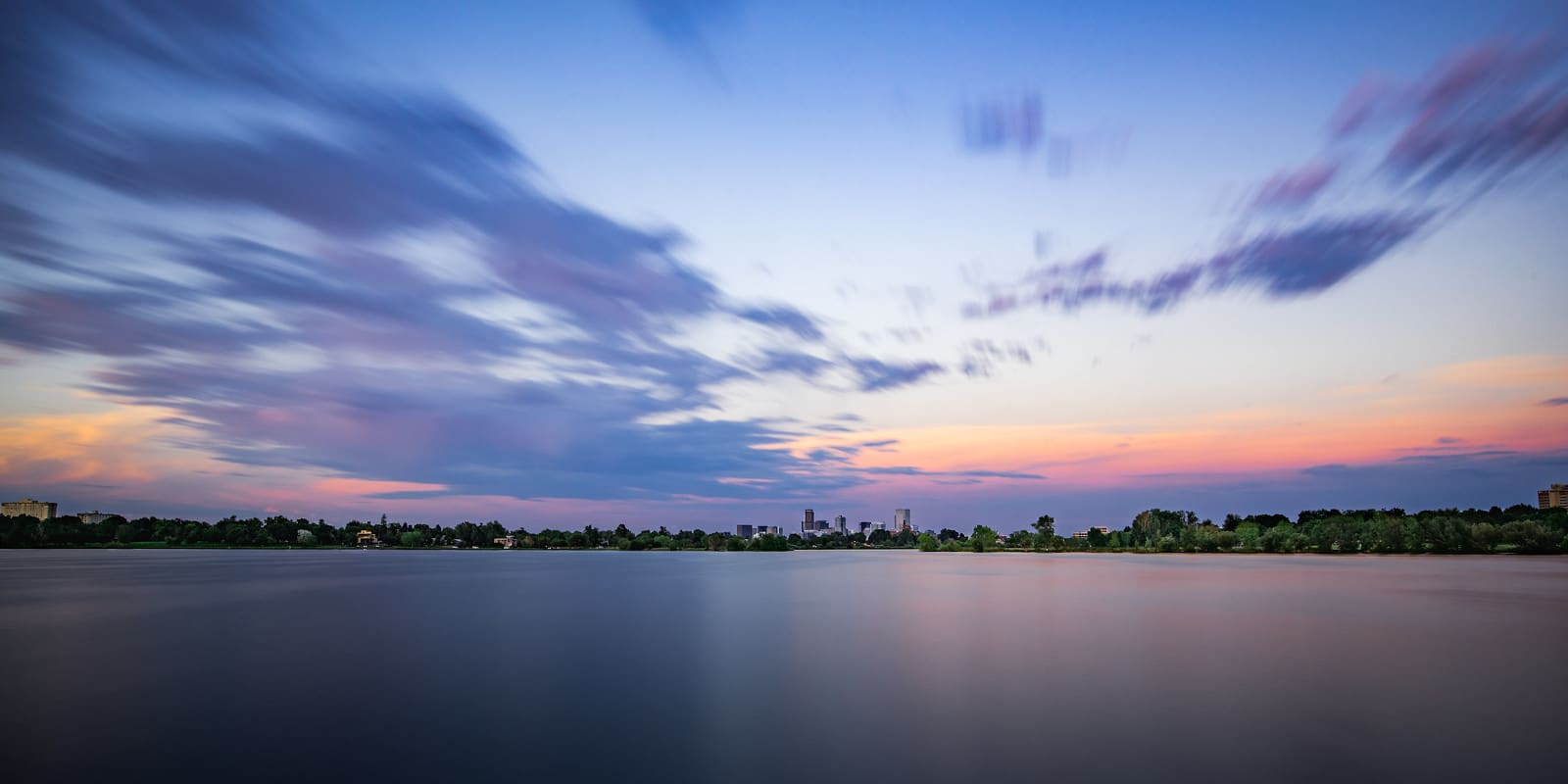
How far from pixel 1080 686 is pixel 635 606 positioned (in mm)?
33016

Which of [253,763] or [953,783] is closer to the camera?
[953,783]

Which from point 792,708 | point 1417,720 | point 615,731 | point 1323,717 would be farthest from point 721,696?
point 1417,720

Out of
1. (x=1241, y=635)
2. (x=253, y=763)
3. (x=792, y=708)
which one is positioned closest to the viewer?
(x=253, y=763)

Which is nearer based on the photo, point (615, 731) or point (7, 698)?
point (615, 731)

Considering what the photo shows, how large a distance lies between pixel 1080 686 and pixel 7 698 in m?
29.1

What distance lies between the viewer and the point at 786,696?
69.9 ft

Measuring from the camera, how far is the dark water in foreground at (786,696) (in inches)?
584

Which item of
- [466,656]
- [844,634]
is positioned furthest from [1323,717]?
[466,656]

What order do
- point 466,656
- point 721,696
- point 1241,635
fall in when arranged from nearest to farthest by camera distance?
point 721,696 → point 466,656 → point 1241,635

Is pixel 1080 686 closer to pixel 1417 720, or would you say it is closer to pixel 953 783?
pixel 1417 720

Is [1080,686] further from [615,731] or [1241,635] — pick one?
[1241,635]

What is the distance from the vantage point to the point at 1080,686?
22328mm

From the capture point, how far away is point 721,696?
21203mm

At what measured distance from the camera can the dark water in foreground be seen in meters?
14.8
